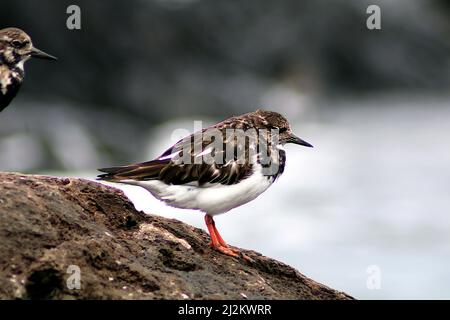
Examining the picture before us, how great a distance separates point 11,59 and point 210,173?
189cm

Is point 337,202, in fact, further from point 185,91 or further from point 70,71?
point 70,71

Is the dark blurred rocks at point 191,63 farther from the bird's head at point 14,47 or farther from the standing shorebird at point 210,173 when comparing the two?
the standing shorebird at point 210,173

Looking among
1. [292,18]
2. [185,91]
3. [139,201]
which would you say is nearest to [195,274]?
[139,201]

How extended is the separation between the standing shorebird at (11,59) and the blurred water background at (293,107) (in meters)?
6.80

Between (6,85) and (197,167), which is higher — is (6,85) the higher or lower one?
the higher one

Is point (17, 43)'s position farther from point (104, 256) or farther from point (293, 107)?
point (293, 107)

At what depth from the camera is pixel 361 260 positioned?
12.9 m

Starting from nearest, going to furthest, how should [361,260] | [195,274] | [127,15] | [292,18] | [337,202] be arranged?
[195,274]
[361,260]
[337,202]
[127,15]
[292,18]

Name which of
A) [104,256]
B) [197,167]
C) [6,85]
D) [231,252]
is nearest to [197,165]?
[197,167]

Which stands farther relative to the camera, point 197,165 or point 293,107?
point 293,107

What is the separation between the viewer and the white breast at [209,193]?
17.7ft

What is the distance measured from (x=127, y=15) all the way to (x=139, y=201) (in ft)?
17.2

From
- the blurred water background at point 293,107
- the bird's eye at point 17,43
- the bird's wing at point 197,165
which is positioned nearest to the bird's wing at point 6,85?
the bird's eye at point 17,43

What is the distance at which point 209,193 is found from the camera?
5.45 metres
